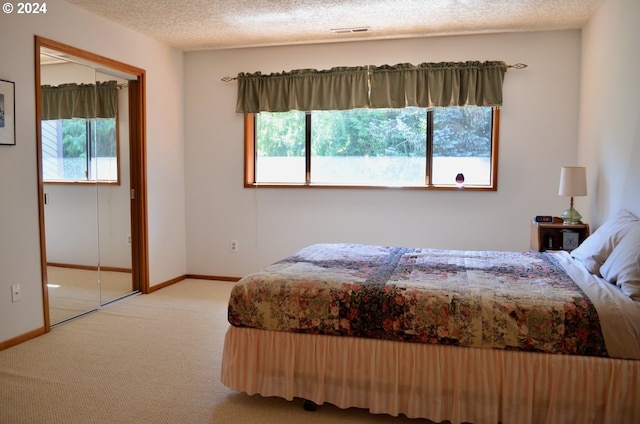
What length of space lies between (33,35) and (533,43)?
407 cm

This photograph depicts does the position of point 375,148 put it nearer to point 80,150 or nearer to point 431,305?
point 80,150

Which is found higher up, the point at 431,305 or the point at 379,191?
the point at 379,191

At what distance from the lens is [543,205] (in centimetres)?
438

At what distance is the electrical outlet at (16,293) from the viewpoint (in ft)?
10.6

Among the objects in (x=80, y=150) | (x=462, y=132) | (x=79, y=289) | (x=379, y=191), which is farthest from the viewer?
(x=379, y=191)

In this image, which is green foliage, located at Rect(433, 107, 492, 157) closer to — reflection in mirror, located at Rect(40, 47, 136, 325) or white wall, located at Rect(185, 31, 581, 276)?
white wall, located at Rect(185, 31, 581, 276)

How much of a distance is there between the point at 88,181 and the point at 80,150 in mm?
266

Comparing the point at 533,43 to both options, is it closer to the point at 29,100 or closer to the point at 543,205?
the point at 543,205

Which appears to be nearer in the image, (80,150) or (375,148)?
(80,150)

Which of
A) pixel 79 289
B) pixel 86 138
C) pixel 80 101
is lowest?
pixel 79 289

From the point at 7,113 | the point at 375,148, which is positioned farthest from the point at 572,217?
the point at 7,113

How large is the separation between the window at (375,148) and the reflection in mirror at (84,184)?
1.31m

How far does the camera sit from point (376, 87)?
4609 mm

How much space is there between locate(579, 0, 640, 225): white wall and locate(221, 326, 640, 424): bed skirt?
1.40 m
